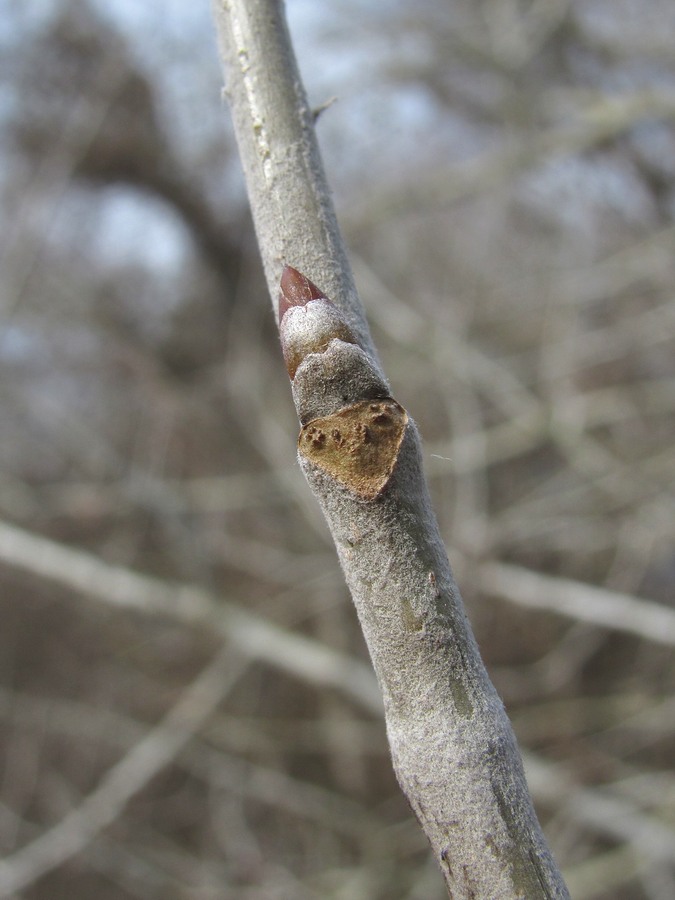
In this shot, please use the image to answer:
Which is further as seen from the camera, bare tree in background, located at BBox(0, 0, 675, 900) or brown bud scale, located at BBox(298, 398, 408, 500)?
bare tree in background, located at BBox(0, 0, 675, 900)

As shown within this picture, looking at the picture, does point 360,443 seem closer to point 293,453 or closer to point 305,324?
point 305,324

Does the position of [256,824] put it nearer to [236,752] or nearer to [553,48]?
[236,752]

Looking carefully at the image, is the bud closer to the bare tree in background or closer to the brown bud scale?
the brown bud scale

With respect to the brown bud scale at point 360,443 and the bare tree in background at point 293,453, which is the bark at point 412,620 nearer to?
the brown bud scale at point 360,443

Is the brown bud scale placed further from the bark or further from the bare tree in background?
the bare tree in background

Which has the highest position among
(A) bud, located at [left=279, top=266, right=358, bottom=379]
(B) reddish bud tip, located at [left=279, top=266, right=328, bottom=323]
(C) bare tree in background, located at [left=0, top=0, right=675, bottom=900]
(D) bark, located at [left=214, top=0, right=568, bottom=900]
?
(C) bare tree in background, located at [left=0, top=0, right=675, bottom=900]

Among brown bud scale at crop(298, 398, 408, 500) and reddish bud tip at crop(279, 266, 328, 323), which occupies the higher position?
reddish bud tip at crop(279, 266, 328, 323)

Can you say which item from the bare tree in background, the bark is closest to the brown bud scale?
the bark

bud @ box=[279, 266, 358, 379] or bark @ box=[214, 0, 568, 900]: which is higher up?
bud @ box=[279, 266, 358, 379]
